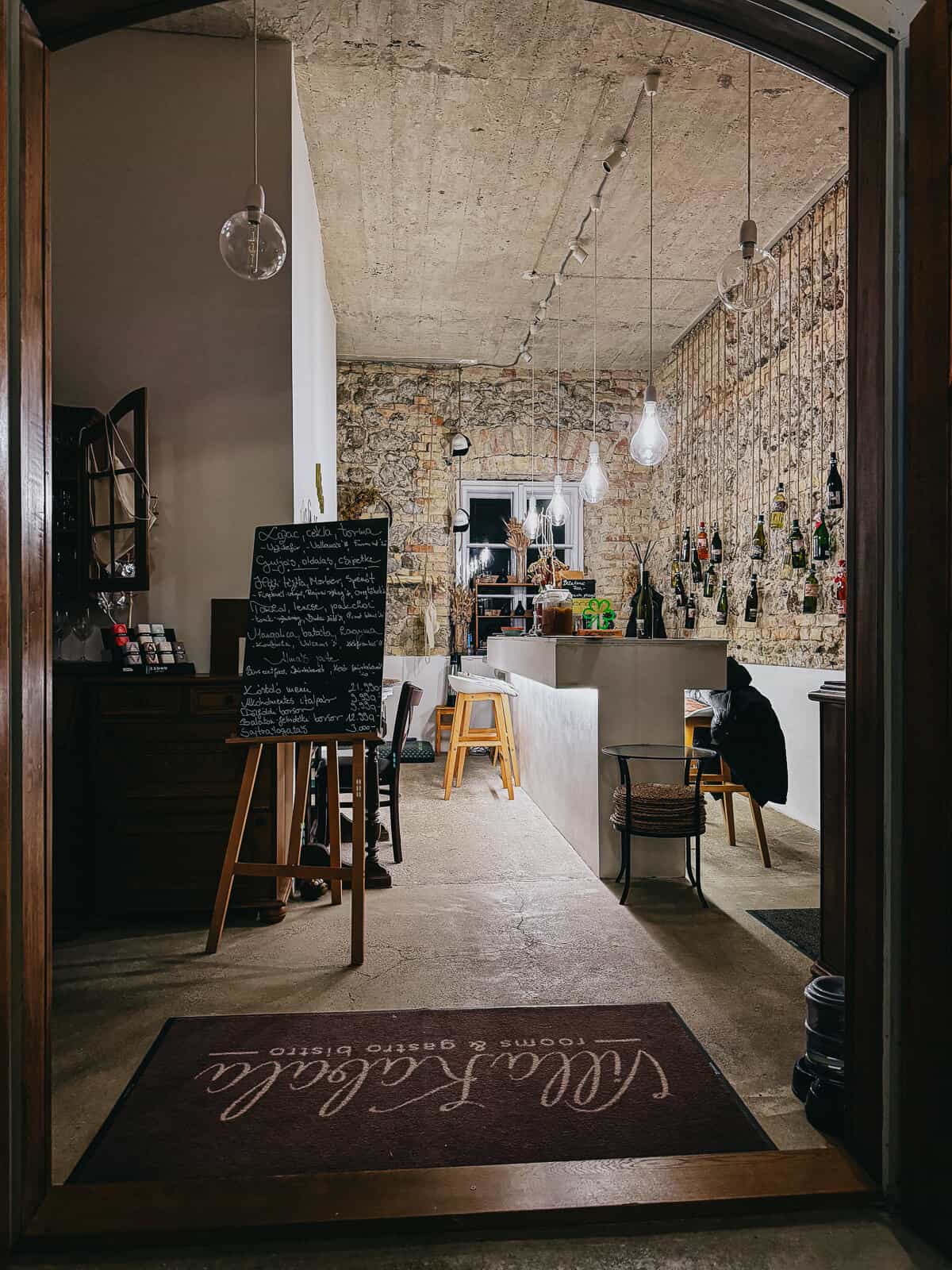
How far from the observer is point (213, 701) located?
365cm

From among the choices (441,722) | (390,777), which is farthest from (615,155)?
(441,722)

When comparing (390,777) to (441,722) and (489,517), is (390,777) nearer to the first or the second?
(441,722)

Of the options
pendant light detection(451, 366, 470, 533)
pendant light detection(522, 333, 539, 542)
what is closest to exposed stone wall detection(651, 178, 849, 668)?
pendant light detection(522, 333, 539, 542)

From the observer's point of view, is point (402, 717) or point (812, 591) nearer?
point (402, 717)

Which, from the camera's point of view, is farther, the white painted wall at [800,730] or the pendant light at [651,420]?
the white painted wall at [800,730]

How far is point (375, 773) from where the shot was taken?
4.09m

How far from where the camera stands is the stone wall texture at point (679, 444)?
5508 millimetres

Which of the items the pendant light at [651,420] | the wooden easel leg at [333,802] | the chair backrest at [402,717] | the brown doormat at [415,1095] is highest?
the pendant light at [651,420]

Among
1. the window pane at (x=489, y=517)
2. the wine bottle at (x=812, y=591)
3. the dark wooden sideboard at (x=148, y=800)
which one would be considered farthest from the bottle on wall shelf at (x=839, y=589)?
the window pane at (x=489, y=517)

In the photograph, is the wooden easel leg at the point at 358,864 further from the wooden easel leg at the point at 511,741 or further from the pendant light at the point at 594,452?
the pendant light at the point at 594,452

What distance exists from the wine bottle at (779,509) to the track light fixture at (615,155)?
91.5 inches

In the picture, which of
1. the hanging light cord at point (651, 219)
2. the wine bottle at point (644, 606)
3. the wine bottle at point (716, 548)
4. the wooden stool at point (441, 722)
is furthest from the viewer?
the wooden stool at point (441, 722)

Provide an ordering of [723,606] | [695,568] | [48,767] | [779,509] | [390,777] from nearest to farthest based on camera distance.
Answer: [48,767] < [390,777] < [779,509] < [723,606] < [695,568]

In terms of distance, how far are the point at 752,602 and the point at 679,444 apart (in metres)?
2.56
